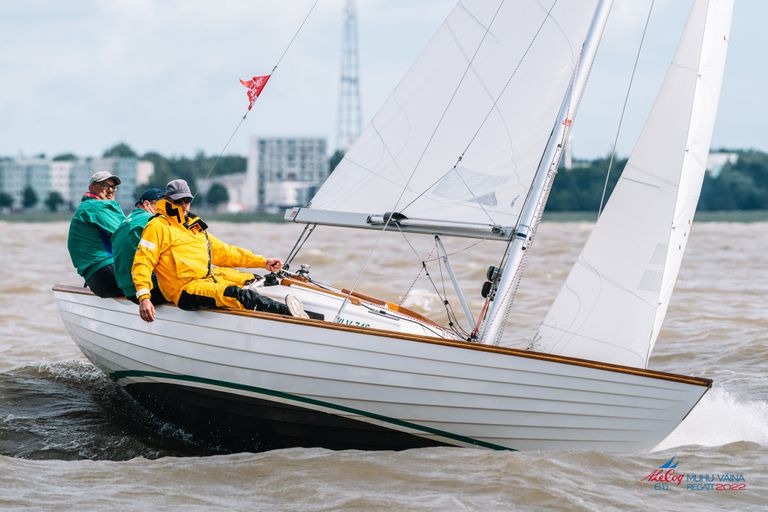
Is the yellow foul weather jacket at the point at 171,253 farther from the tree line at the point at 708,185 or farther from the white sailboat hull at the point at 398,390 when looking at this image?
the tree line at the point at 708,185

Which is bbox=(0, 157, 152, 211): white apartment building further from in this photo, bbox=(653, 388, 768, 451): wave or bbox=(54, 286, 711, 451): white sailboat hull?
bbox=(54, 286, 711, 451): white sailboat hull

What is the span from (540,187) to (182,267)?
6.37ft

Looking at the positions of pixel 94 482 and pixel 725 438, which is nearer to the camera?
pixel 94 482

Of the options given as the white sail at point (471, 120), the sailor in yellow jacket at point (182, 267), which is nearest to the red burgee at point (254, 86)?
the white sail at point (471, 120)

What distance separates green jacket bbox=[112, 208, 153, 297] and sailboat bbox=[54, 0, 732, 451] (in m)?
0.20

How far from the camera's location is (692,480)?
514 cm

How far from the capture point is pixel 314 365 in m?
5.21

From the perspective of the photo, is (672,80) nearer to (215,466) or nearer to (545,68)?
(545,68)

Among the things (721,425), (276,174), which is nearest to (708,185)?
(276,174)

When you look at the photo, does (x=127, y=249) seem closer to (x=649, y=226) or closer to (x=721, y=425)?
(x=649, y=226)

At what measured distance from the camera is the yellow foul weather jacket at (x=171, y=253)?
17.9 feet

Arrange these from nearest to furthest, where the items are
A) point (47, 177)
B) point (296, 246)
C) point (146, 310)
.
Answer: point (146, 310), point (296, 246), point (47, 177)

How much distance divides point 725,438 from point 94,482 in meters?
3.33

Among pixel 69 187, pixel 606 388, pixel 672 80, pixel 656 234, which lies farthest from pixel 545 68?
pixel 69 187
